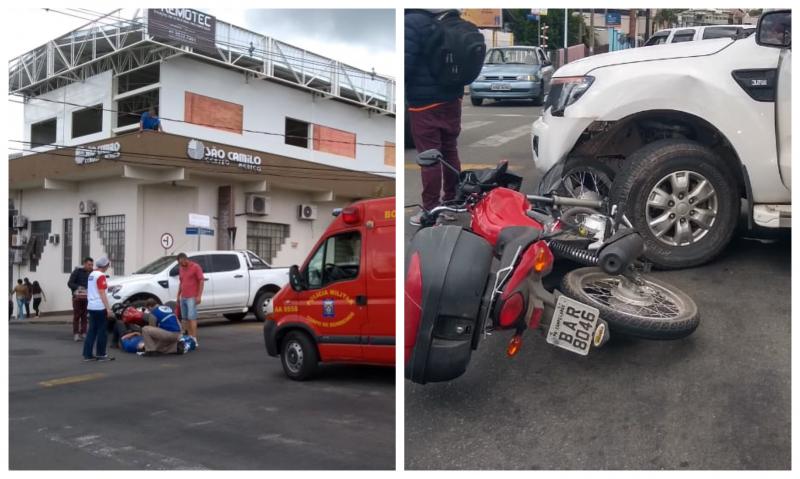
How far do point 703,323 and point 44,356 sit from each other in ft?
20.8

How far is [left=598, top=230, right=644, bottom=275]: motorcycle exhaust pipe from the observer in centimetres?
362

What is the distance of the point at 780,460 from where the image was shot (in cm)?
344

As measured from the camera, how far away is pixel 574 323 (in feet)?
11.8

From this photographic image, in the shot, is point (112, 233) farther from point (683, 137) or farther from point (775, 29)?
point (775, 29)

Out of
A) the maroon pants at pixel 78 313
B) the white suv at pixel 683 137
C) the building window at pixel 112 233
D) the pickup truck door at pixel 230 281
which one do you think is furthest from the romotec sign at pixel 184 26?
the pickup truck door at pixel 230 281

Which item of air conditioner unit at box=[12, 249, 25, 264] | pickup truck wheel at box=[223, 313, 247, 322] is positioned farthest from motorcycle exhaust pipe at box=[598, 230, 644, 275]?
pickup truck wheel at box=[223, 313, 247, 322]

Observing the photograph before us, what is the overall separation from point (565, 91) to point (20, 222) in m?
4.43

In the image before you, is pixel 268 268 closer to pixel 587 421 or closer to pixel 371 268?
pixel 371 268

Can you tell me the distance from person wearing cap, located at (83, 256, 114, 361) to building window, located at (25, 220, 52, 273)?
0.67m

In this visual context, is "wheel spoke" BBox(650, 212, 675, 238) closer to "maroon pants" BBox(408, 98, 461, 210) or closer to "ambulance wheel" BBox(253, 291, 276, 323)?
"maroon pants" BBox(408, 98, 461, 210)

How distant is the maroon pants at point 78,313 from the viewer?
9234 millimetres

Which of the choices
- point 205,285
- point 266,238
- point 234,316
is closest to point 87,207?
point 266,238
